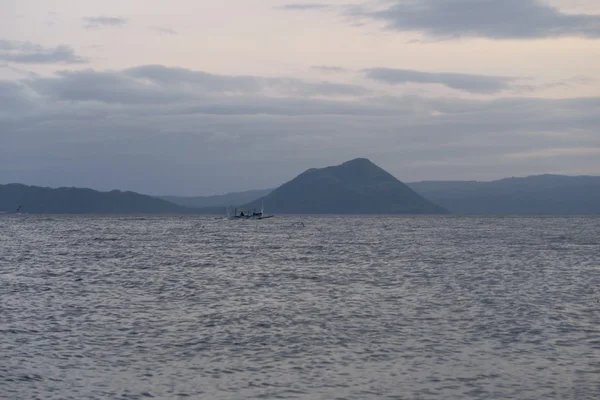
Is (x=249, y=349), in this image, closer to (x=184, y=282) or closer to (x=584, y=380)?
(x=584, y=380)

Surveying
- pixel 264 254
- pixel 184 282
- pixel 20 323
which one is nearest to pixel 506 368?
pixel 20 323

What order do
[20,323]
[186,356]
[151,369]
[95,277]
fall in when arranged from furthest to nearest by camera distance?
[95,277] → [20,323] → [186,356] → [151,369]

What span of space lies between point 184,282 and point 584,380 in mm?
39083

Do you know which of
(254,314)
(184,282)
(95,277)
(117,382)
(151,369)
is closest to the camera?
(117,382)

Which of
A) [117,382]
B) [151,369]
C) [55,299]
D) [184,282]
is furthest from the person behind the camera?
[184,282]

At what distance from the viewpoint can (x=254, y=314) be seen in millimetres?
41406

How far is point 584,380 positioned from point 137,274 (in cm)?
4864

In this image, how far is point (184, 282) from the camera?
59625 mm

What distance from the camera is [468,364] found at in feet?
93.1

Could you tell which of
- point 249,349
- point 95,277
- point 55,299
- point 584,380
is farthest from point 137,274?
point 584,380

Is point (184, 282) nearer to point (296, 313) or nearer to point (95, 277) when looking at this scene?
point (95, 277)

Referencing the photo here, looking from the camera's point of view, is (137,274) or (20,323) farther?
(137,274)

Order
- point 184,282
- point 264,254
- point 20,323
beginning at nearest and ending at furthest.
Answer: point 20,323 < point 184,282 < point 264,254

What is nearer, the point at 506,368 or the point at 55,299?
the point at 506,368
